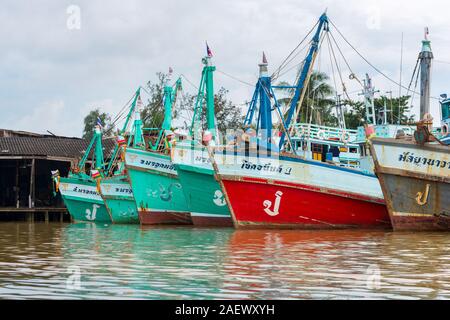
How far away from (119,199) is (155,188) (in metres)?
3.71

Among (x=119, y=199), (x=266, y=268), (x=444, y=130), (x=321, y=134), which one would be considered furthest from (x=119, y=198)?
(x=266, y=268)

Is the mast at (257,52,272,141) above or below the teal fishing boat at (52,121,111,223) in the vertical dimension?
above

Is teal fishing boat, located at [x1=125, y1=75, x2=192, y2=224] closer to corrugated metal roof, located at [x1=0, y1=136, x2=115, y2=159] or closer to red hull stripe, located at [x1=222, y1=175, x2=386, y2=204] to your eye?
red hull stripe, located at [x1=222, y1=175, x2=386, y2=204]

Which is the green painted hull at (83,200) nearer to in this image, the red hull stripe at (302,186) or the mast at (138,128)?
the mast at (138,128)

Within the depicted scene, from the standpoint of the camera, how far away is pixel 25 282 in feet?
27.1

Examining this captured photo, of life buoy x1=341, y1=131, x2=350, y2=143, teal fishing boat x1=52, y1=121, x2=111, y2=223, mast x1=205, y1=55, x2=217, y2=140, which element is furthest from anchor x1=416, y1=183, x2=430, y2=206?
teal fishing boat x1=52, y1=121, x2=111, y2=223

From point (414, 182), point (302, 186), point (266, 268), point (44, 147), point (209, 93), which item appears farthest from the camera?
point (44, 147)

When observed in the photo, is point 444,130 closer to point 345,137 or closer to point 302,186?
point 302,186

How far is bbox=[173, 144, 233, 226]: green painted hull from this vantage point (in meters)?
22.6

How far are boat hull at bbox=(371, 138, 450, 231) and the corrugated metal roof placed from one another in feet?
77.8

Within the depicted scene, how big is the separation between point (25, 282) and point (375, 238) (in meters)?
9.22

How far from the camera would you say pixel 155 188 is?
26609mm
